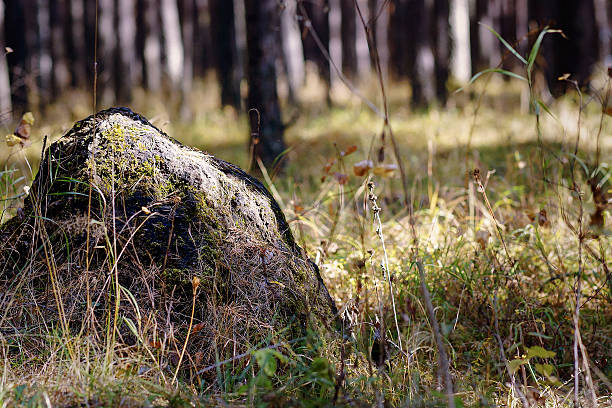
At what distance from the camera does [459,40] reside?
917 centimetres

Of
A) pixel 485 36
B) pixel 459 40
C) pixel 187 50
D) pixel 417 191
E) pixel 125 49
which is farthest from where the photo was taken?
pixel 485 36

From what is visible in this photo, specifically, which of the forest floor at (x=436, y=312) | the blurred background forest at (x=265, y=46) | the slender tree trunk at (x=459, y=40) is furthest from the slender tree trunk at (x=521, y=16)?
the forest floor at (x=436, y=312)

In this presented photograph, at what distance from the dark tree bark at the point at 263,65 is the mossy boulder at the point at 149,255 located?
299 centimetres

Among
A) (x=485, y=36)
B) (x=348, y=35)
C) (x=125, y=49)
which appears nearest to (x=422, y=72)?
(x=125, y=49)

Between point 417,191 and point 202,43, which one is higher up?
point 202,43

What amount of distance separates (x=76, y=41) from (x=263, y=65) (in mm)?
17078

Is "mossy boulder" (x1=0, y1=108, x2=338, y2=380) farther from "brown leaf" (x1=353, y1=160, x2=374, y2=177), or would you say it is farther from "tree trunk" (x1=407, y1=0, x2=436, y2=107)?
"tree trunk" (x1=407, y1=0, x2=436, y2=107)

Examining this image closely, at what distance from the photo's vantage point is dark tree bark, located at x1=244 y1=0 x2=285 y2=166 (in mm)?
5086

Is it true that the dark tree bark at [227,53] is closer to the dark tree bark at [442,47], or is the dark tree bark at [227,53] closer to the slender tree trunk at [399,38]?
the dark tree bark at [442,47]

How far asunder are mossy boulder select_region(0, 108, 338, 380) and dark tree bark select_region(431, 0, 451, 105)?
7561mm

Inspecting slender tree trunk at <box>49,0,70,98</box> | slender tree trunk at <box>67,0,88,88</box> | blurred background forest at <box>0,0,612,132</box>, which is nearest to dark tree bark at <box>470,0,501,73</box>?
blurred background forest at <box>0,0,612,132</box>

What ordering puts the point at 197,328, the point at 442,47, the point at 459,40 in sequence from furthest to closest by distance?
the point at 442,47, the point at 459,40, the point at 197,328

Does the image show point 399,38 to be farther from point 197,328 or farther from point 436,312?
point 197,328

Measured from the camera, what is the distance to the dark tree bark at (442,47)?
9.27 meters
